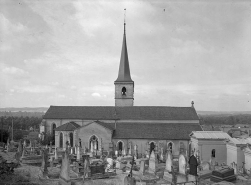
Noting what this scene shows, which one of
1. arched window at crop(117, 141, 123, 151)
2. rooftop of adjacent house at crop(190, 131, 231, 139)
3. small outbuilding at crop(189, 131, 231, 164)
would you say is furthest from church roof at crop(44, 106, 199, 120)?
small outbuilding at crop(189, 131, 231, 164)

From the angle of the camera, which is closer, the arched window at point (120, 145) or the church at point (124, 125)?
the church at point (124, 125)

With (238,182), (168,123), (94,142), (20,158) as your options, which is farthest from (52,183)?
(168,123)

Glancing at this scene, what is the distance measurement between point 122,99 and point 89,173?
21786 mm

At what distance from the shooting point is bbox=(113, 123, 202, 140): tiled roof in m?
31.3

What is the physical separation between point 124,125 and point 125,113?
7.36 feet

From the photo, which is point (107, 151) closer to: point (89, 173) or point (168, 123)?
point (168, 123)

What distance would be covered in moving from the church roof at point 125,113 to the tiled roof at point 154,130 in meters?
1.31

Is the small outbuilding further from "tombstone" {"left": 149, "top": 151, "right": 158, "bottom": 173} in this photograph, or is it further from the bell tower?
the bell tower

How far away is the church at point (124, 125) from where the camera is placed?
3119cm

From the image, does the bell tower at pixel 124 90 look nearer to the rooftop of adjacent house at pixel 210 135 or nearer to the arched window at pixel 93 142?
the arched window at pixel 93 142

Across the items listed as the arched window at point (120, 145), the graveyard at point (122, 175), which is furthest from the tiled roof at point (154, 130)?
the graveyard at point (122, 175)

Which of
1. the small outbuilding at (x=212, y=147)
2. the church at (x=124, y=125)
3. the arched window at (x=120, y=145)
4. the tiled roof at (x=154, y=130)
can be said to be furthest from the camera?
the arched window at (x=120, y=145)

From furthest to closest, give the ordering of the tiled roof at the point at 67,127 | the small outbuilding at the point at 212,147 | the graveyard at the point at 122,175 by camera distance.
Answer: the tiled roof at the point at 67,127 < the small outbuilding at the point at 212,147 < the graveyard at the point at 122,175

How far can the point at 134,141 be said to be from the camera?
3141 cm
